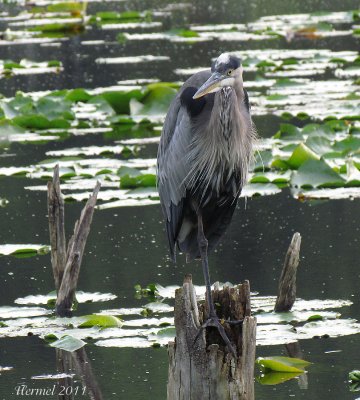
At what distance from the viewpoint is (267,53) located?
15.0 m

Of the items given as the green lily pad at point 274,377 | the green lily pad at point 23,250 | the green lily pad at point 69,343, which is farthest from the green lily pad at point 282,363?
the green lily pad at point 23,250

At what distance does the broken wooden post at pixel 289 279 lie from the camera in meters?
6.09

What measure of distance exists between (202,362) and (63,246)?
2008mm

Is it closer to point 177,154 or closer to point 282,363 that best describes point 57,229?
point 177,154

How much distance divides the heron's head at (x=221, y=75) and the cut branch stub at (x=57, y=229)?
1.60 meters

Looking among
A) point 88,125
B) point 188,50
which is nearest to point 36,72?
point 188,50

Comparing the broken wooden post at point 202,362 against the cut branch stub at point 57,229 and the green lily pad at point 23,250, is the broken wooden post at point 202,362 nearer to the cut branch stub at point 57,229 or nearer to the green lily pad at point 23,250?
the cut branch stub at point 57,229

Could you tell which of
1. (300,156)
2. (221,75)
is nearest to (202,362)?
(221,75)

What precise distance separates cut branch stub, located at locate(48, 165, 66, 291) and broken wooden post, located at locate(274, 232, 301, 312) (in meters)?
1.21

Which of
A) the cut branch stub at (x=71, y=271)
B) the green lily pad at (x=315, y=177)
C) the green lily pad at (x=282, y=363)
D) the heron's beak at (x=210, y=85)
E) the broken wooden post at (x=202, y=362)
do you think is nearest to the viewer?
the broken wooden post at (x=202, y=362)

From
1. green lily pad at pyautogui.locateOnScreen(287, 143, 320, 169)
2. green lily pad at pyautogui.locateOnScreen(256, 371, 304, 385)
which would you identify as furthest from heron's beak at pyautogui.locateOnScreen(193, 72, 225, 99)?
green lily pad at pyautogui.locateOnScreen(287, 143, 320, 169)

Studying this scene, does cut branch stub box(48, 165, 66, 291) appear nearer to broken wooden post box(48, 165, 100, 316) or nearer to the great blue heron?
broken wooden post box(48, 165, 100, 316)

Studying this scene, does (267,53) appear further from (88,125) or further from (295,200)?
(295,200)

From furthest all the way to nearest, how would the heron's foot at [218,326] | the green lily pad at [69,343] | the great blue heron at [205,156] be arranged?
the green lily pad at [69,343], the great blue heron at [205,156], the heron's foot at [218,326]
